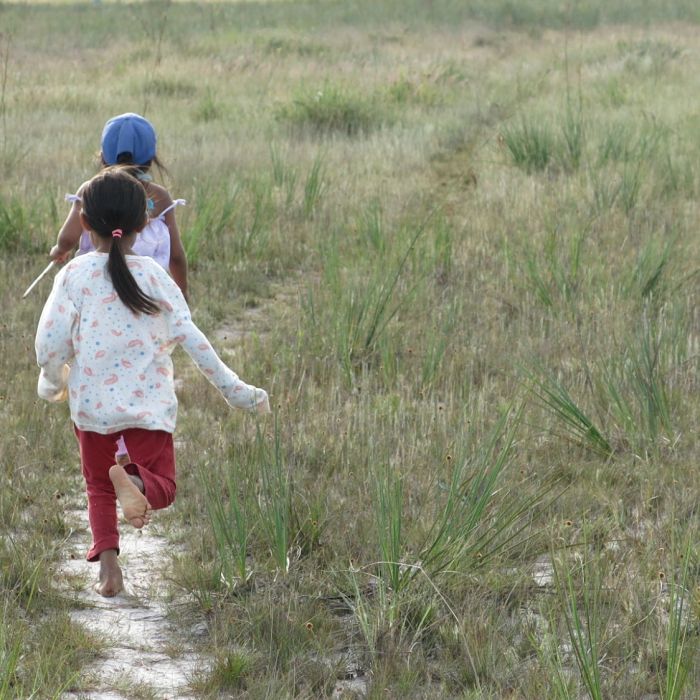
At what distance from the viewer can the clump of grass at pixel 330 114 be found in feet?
38.2

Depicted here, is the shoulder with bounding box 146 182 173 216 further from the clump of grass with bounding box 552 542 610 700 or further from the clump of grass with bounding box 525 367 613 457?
the clump of grass with bounding box 552 542 610 700

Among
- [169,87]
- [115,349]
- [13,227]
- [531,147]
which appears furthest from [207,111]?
[115,349]

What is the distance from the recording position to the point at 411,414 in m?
4.50

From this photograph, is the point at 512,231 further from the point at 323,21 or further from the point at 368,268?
the point at 323,21

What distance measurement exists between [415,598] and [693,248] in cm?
429

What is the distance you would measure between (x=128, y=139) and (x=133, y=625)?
1669 millimetres

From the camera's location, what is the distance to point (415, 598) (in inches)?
121

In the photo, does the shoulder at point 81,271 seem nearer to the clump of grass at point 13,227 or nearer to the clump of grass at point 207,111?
the clump of grass at point 13,227

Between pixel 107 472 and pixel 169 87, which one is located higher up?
pixel 107 472

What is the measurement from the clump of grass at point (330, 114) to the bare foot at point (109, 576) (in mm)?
8468

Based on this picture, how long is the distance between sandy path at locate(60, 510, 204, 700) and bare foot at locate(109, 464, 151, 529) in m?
0.27

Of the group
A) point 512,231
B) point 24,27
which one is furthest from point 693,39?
point 512,231

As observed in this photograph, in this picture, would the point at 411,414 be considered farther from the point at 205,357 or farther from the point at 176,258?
the point at 205,357

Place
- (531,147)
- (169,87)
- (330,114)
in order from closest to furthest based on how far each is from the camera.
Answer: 1. (531,147)
2. (330,114)
3. (169,87)
